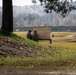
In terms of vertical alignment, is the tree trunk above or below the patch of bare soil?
above

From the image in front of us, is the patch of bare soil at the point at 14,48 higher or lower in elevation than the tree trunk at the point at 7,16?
lower

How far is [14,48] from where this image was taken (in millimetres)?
18297

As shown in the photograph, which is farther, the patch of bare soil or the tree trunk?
the tree trunk

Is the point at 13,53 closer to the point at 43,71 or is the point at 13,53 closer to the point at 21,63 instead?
the point at 21,63

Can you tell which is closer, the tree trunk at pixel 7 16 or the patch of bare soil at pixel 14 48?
the patch of bare soil at pixel 14 48

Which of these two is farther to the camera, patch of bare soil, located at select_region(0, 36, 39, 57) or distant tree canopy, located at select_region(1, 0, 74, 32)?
distant tree canopy, located at select_region(1, 0, 74, 32)

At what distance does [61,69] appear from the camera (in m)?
12.6

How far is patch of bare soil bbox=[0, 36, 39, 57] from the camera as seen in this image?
17.1 metres

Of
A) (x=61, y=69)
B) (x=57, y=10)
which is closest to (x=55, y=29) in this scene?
(x=57, y=10)

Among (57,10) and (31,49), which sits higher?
(57,10)

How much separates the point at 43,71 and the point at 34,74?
2.01ft

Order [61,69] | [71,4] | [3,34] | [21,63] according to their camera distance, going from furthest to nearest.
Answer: [71,4] < [3,34] < [21,63] < [61,69]

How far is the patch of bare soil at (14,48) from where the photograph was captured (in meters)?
17.1

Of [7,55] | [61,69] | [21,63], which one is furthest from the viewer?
[7,55]
